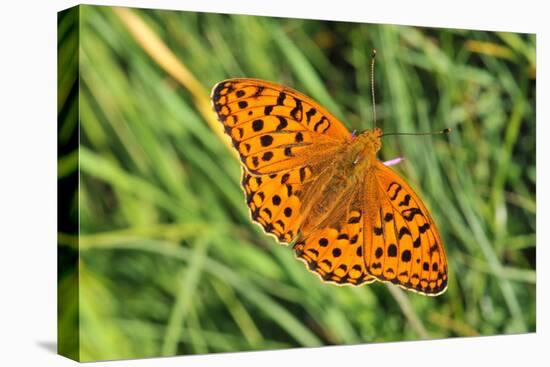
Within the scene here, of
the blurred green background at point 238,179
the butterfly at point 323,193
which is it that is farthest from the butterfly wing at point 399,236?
the blurred green background at point 238,179

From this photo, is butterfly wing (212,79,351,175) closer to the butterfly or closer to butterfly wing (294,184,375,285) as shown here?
the butterfly

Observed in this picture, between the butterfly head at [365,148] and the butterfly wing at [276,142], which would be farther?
the butterfly head at [365,148]

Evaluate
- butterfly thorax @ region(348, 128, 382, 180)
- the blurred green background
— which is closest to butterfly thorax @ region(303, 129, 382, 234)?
butterfly thorax @ region(348, 128, 382, 180)

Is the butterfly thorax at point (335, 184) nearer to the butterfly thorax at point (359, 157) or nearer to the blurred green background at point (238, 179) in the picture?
the butterfly thorax at point (359, 157)

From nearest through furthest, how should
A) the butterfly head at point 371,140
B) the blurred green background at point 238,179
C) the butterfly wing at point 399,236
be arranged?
the blurred green background at point 238,179, the butterfly wing at point 399,236, the butterfly head at point 371,140

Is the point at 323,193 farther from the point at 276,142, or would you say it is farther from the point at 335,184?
the point at 276,142

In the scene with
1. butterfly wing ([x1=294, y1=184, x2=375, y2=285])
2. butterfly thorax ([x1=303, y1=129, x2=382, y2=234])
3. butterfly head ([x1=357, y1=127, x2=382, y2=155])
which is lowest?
butterfly wing ([x1=294, y1=184, x2=375, y2=285])

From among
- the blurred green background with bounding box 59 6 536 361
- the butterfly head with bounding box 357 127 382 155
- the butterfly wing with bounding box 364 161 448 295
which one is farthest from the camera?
the butterfly head with bounding box 357 127 382 155

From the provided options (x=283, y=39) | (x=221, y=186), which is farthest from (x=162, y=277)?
(x=283, y=39)
